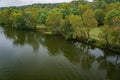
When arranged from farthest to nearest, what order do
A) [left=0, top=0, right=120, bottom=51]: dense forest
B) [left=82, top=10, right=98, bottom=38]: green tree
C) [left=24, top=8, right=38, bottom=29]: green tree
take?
[left=24, top=8, right=38, bottom=29]: green tree < [left=82, top=10, right=98, bottom=38]: green tree < [left=0, top=0, right=120, bottom=51]: dense forest

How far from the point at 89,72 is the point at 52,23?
33.9m

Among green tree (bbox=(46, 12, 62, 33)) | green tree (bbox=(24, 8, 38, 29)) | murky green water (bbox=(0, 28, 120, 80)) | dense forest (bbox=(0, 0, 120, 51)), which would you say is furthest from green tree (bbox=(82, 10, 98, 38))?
green tree (bbox=(24, 8, 38, 29))

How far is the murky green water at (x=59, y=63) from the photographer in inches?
1050

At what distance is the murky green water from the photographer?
26661 mm

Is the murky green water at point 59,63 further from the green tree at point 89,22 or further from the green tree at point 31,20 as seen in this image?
the green tree at point 31,20

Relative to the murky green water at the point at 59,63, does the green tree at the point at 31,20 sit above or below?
above

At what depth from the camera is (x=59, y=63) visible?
31875 millimetres

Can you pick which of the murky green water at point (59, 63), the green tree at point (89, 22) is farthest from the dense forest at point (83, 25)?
the murky green water at point (59, 63)

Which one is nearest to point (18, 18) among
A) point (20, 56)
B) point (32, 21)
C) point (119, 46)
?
point (32, 21)

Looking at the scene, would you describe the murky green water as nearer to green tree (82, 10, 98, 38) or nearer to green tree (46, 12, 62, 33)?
green tree (82, 10, 98, 38)

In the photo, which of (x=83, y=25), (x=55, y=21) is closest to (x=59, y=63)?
(x=83, y=25)

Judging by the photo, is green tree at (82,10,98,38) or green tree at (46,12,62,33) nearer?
green tree at (82,10,98,38)

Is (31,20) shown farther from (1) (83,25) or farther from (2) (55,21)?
(1) (83,25)

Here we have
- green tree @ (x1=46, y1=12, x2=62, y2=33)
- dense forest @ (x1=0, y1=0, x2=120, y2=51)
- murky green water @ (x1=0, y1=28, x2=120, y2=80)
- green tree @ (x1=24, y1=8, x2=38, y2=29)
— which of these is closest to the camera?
murky green water @ (x1=0, y1=28, x2=120, y2=80)
